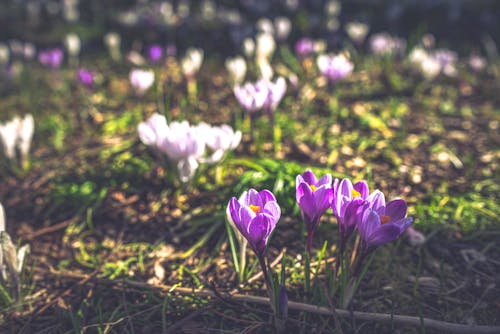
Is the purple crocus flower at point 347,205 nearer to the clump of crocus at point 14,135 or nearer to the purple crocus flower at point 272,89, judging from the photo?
the purple crocus flower at point 272,89

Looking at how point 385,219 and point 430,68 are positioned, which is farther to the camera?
point 430,68

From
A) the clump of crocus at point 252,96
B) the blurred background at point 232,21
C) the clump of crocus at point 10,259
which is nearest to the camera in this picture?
the clump of crocus at point 10,259

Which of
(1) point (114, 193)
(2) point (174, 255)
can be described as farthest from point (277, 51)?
(2) point (174, 255)

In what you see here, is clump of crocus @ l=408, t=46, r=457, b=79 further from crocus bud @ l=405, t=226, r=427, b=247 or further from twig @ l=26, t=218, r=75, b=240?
twig @ l=26, t=218, r=75, b=240

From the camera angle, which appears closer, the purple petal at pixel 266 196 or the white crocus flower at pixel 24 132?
the purple petal at pixel 266 196

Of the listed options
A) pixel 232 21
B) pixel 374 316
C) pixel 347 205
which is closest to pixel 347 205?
pixel 347 205

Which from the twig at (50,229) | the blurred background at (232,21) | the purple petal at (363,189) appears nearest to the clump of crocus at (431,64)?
the blurred background at (232,21)

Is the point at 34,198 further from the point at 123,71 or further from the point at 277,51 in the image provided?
the point at 277,51

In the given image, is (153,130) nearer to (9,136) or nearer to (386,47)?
(9,136)
